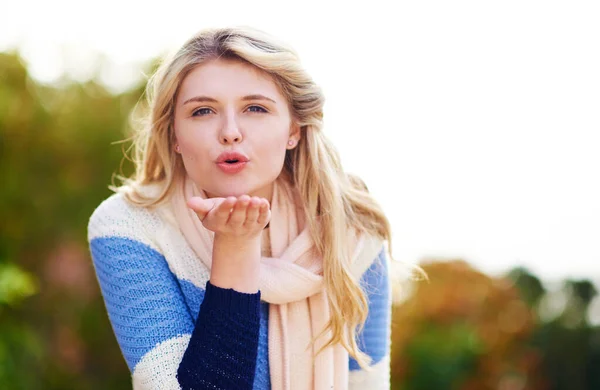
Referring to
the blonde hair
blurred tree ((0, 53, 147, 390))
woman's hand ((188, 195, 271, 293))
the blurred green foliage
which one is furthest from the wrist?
blurred tree ((0, 53, 147, 390))

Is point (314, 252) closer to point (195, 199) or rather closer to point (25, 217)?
point (195, 199)

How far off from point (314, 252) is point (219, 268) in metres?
0.41

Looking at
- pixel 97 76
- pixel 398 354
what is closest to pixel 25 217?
pixel 97 76

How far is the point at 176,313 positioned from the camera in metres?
1.99

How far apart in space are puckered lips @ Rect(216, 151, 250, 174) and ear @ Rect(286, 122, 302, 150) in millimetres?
249

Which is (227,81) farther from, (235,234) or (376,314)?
(376,314)

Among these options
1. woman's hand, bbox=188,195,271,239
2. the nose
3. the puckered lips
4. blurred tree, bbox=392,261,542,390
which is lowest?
woman's hand, bbox=188,195,271,239

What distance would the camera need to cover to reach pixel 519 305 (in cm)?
1496

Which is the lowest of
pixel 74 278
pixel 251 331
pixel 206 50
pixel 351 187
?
pixel 251 331

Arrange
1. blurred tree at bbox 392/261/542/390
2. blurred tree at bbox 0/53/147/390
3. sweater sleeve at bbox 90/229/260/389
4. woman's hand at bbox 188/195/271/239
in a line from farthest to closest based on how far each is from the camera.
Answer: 1. blurred tree at bbox 392/261/542/390
2. blurred tree at bbox 0/53/147/390
3. sweater sleeve at bbox 90/229/260/389
4. woman's hand at bbox 188/195/271/239

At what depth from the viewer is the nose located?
74.5 inches

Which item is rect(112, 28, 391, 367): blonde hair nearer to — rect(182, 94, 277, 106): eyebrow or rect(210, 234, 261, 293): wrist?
rect(182, 94, 277, 106): eyebrow

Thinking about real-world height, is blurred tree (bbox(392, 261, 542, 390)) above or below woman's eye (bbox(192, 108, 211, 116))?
above

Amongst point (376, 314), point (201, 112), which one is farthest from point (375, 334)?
point (201, 112)
